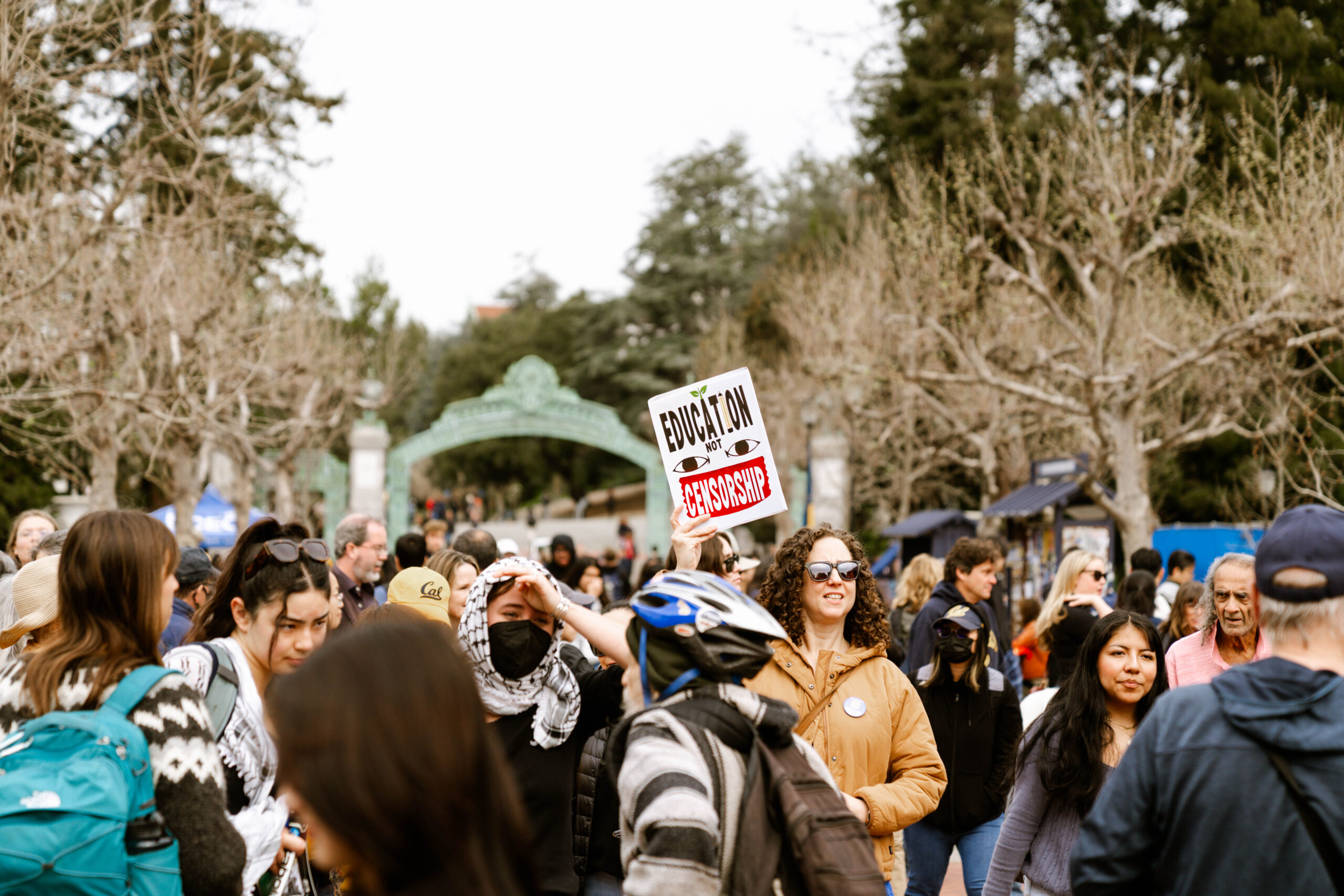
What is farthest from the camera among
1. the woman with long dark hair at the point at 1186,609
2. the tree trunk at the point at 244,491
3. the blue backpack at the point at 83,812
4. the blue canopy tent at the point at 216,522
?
the tree trunk at the point at 244,491

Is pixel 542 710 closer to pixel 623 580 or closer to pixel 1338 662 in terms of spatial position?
pixel 1338 662

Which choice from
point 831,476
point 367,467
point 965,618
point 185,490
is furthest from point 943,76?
point 965,618

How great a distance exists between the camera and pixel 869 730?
3.89 metres

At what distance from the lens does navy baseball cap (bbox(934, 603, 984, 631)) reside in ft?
16.9

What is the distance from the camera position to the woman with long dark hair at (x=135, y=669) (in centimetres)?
256

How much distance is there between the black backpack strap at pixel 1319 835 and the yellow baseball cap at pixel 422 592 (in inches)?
128

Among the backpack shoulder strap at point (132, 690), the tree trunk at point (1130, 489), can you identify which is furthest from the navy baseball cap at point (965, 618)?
the tree trunk at point (1130, 489)

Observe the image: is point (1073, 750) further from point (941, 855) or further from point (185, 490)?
point (185, 490)

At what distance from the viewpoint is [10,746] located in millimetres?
2512

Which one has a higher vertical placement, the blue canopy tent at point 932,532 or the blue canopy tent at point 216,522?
the blue canopy tent at point 216,522

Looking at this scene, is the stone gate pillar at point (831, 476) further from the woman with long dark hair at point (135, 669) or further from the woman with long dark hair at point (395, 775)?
the woman with long dark hair at point (395, 775)

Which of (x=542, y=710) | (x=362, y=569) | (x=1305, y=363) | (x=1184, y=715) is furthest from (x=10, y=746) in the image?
(x=1305, y=363)

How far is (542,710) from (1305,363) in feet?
75.0

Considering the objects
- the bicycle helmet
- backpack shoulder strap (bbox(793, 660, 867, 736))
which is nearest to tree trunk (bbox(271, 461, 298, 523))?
backpack shoulder strap (bbox(793, 660, 867, 736))
